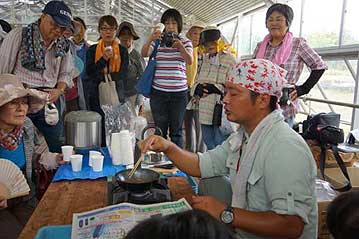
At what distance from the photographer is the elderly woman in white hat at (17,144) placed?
161 centimetres

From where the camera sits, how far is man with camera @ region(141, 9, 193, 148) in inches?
114

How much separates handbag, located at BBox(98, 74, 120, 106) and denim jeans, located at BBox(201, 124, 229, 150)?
841mm

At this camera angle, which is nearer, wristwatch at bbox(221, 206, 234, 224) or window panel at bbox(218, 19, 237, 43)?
wristwatch at bbox(221, 206, 234, 224)

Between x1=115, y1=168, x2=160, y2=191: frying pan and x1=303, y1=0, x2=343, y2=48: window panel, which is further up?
x1=303, y1=0, x2=343, y2=48: window panel

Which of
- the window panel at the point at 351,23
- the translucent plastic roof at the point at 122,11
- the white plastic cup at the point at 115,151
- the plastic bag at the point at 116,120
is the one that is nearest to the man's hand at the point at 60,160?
the white plastic cup at the point at 115,151

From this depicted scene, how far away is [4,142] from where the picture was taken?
66.9 inches

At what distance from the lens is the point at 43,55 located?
7.80 feet

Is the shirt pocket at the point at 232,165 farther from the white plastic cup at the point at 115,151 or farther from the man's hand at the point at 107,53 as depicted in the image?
the man's hand at the point at 107,53

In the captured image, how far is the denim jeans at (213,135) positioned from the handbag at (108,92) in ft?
2.76

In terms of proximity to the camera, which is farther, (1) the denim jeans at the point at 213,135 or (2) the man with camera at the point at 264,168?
(1) the denim jeans at the point at 213,135

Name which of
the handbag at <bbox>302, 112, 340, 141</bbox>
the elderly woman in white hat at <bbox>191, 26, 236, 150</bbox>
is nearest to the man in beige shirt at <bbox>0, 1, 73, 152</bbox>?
the elderly woman in white hat at <bbox>191, 26, 236, 150</bbox>

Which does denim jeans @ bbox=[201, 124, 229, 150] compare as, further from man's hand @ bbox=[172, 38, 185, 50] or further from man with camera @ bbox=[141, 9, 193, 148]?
man's hand @ bbox=[172, 38, 185, 50]

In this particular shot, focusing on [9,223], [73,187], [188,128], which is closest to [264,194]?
[73,187]

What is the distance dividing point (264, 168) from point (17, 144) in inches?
49.1
